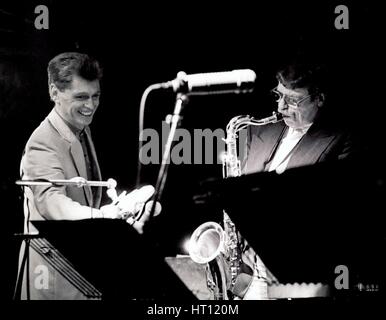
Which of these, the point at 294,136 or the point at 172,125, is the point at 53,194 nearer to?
the point at 172,125

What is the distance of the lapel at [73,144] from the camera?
382 centimetres

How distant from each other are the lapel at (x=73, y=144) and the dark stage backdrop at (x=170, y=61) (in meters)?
0.11

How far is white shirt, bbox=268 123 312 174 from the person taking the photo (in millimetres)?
3666

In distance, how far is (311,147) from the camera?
11.8ft

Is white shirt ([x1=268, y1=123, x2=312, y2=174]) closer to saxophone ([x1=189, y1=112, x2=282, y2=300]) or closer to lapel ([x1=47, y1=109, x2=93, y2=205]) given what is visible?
saxophone ([x1=189, y1=112, x2=282, y2=300])

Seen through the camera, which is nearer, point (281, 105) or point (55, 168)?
point (281, 105)

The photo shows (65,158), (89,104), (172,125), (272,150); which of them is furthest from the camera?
(89,104)

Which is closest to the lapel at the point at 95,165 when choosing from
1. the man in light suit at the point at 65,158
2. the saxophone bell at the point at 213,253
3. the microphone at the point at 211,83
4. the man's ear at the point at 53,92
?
the man in light suit at the point at 65,158

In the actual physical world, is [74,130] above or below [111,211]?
above

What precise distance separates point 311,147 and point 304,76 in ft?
1.52

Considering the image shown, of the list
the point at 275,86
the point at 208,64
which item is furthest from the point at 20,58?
the point at 275,86

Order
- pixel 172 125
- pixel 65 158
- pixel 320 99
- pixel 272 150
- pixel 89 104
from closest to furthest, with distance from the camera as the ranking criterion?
pixel 172 125 → pixel 320 99 → pixel 272 150 → pixel 65 158 → pixel 89 104

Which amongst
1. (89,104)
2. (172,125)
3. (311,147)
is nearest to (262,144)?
(311,147)

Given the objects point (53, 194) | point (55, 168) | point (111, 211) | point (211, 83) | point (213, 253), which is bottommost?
point (213, 253)
